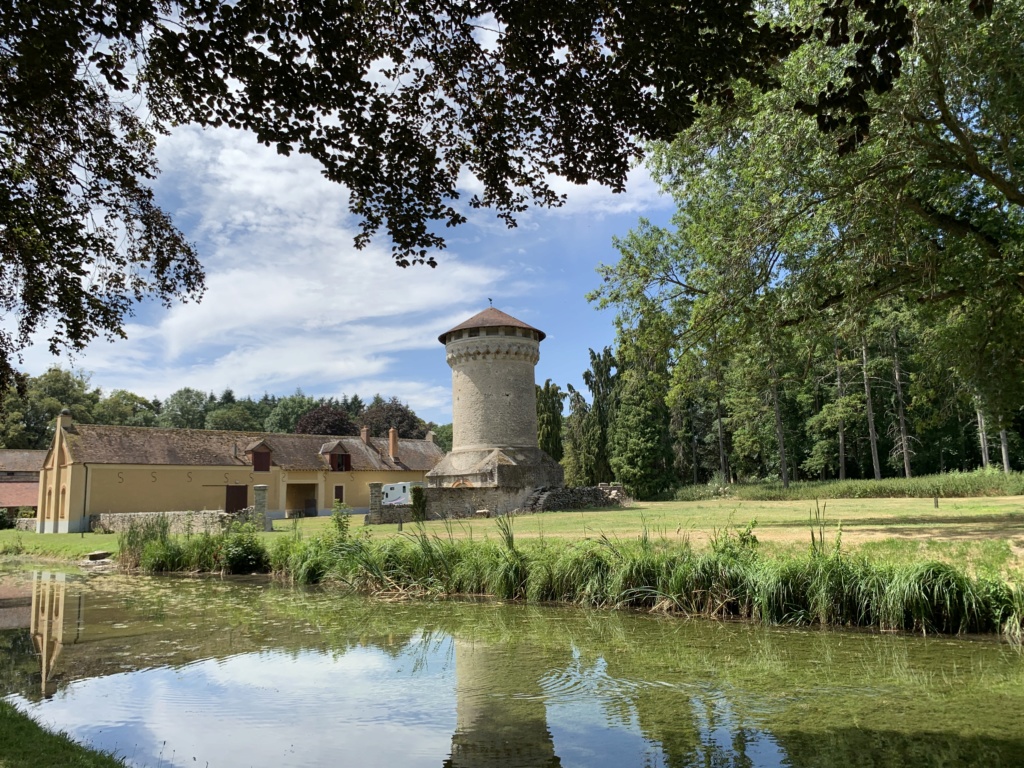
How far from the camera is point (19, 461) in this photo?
4831 cm

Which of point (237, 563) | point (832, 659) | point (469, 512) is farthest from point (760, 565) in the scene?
point (469, 512)

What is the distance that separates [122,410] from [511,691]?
2551 inches

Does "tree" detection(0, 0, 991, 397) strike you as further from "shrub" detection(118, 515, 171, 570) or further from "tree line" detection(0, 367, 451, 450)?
"tree line" detection(0, 367, 451, 450)

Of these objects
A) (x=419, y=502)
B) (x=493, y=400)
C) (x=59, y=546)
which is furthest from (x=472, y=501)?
(x=59, y=546)

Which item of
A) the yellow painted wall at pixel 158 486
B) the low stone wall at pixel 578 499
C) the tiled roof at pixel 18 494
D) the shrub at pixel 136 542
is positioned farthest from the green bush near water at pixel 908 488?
the tiled roof at pixel 18 494

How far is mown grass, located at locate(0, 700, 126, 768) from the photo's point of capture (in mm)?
4426

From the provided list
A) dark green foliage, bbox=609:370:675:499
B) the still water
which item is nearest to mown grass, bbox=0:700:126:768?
the still water

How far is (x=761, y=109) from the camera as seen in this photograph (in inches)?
510

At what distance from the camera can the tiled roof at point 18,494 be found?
4106 centimetres

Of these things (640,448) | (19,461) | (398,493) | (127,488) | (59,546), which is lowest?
(59,546)

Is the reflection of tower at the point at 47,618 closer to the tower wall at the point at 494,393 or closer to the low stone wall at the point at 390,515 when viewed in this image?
the low stone wall at the point at 390,515

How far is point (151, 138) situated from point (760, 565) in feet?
31.8

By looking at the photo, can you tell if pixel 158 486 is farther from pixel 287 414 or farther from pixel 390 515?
pixel 287 414

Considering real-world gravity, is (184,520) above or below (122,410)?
below
